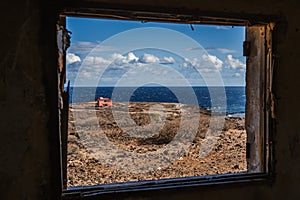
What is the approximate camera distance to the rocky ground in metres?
4.20

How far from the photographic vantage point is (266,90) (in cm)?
171

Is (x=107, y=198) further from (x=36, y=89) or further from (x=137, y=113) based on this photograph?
(x=137, y=113)

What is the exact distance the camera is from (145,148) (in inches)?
253

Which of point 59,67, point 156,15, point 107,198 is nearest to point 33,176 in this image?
point 107,198

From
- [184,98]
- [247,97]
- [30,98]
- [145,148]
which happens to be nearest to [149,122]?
[145,148]

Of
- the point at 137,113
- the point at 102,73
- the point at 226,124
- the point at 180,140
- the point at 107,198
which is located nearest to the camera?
the point at 107,198

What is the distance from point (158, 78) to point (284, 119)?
10.2 meters

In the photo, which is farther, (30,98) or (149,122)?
(149,122)

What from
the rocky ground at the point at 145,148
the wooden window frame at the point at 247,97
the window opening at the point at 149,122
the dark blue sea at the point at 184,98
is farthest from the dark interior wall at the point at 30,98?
the dark blue sea at the point at 184,98

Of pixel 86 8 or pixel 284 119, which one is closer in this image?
pixel 86 8

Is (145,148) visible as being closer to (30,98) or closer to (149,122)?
(149,122)

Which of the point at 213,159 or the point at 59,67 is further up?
the point at 59,67

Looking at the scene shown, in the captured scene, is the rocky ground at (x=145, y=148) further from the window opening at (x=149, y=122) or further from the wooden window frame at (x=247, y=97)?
the wooden window frame at (x=247, y=97)

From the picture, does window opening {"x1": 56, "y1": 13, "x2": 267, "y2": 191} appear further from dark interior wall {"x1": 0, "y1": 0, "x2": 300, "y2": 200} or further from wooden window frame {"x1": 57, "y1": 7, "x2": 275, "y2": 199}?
dark interior wall {"x1": 0, "y1": 0, "x2": 300, "y2": 200}
